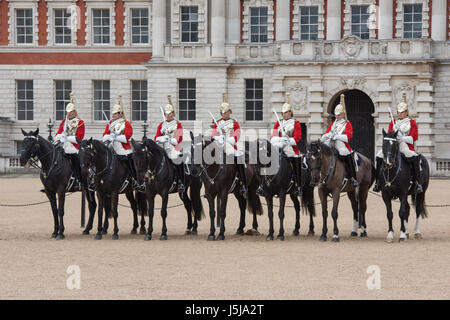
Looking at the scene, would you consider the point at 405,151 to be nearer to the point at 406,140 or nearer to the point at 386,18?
the point at 406,140

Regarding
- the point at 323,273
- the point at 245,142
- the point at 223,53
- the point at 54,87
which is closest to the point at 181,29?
the point at 223,53

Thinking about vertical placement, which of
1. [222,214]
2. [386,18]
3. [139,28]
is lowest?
[222,214]

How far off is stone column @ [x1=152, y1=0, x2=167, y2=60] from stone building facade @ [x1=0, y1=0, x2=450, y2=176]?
43mm

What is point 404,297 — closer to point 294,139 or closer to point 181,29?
point 294,139

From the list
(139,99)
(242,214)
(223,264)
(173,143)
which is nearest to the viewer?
(223,264)

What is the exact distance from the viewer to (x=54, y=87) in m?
39.7

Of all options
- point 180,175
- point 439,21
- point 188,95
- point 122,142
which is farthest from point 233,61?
point 180,175

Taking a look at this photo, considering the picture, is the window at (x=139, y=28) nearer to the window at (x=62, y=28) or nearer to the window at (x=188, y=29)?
the window at (x=188, y=29)

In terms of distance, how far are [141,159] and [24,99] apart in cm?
2614

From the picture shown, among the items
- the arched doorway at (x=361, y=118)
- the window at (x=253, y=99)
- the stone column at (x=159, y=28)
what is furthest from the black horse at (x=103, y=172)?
the stone column at (x=159, y=28)

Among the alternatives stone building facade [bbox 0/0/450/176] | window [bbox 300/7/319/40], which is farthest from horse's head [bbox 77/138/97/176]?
window [bbox 300/7/319/40]

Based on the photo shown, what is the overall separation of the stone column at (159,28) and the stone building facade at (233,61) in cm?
4

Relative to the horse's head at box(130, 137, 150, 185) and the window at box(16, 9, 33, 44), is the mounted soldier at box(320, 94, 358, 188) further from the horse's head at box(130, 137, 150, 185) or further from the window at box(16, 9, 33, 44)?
the window at box(16, 9, 33, 44)

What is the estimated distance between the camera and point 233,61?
37.5m
